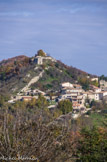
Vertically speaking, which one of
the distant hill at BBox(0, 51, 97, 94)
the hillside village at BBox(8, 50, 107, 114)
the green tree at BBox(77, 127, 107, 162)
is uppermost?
the distant hill at BBox(0, 51, 97, 94)

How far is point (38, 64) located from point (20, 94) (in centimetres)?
1077

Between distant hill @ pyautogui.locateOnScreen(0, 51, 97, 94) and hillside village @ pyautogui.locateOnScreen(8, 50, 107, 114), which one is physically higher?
distant hill @ pyautogui.locateOnScreen(0, 51, 97, 94)

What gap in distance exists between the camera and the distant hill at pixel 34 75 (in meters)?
48.0

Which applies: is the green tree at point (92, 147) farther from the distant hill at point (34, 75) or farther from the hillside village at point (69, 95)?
the distant hill at point (34, 75)

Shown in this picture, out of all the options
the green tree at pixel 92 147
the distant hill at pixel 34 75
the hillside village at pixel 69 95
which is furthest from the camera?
the distant hill at pixel 34 75

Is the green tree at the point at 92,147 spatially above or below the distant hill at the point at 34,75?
below

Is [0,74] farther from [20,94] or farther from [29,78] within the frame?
[20,94]

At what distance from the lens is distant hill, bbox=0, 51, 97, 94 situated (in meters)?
48.0

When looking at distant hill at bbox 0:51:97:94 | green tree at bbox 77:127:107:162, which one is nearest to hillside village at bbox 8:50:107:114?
distant hill at bbox 0:51:97:94

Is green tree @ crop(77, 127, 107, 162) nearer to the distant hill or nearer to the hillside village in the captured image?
the hillside village

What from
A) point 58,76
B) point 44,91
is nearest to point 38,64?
point 58,76

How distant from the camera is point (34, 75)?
50125mm

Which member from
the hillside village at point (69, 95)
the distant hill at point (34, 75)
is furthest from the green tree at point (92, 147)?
the distant hill at point (34, 75)

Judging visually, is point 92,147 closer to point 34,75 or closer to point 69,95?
point 69,95
